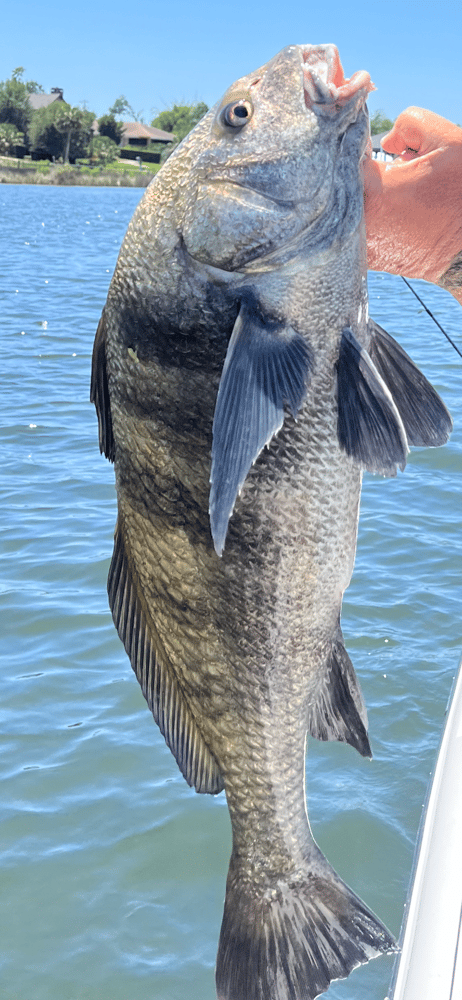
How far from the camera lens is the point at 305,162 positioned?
6.96 ft

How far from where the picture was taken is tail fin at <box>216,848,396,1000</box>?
2.40 m

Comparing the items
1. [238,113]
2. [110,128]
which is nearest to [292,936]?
[238,113]

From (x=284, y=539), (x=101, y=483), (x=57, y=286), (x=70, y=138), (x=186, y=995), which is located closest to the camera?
(x=284, y=539)

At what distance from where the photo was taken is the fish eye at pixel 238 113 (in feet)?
6.96

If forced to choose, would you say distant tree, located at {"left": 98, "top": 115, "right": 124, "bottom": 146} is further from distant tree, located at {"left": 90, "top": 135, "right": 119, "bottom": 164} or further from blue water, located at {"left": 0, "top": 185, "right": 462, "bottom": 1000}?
blue water, located at {"left": 0, "top": 185, "right": 462, "bottom": 1000}

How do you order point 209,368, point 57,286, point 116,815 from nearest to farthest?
1. point 209,368
2. point 116,815
3. point 57,286

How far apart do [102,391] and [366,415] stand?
0.63 meters

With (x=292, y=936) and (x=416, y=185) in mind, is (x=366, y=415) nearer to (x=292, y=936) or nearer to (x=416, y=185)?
(x=416, y=185)

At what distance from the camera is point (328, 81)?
2.13 metres

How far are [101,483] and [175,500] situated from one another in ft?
27.5

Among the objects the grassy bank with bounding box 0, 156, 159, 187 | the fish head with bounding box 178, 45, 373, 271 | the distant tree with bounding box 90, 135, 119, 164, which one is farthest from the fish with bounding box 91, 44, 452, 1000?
the distant tree with bounding box 90, 135, 119, 164

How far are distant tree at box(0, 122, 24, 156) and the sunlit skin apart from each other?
116380mm

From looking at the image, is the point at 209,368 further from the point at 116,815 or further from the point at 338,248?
the point at 116,815

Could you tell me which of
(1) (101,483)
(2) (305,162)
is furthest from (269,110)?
(1) (101,483)
